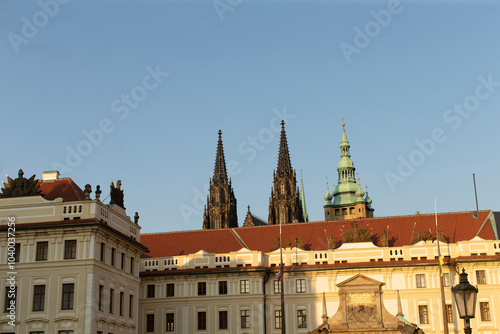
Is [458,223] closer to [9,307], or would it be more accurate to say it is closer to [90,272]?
[90,272]

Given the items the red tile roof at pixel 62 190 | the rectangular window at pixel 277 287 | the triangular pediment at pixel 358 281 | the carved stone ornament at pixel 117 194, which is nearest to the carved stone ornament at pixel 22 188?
the red tile roof at pixel 62 190

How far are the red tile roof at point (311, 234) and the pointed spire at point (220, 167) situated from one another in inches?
1564

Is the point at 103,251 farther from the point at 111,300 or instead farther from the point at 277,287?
the point at 277,287

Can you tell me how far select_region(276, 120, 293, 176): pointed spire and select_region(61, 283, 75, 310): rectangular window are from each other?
67717 millimetres

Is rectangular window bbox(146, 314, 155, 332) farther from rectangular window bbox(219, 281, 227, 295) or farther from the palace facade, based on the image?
rectangular window bbox(219, 281, 227, 295)

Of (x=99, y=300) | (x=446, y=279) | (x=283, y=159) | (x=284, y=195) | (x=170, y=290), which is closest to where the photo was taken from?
(x=99, y=300)

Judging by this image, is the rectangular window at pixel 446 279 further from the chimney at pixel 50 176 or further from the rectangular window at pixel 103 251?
the chimney at pixel 50 176

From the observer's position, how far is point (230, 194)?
100625 mm

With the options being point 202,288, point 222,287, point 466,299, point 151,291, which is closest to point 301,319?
point 222,287

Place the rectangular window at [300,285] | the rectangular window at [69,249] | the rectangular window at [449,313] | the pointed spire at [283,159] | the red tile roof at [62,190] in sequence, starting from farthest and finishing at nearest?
the pointed spire at [283,159] → the rectangular window at [300,285] → the rectangular window at [449,313] → the red tile roof at [62,190] → the rectangular window at [69,249]

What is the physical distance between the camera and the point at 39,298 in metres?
38.3

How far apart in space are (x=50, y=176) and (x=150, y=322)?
47.7 feet

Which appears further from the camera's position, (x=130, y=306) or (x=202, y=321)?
(x=202, y=321)

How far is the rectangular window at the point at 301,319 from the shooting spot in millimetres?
50438
